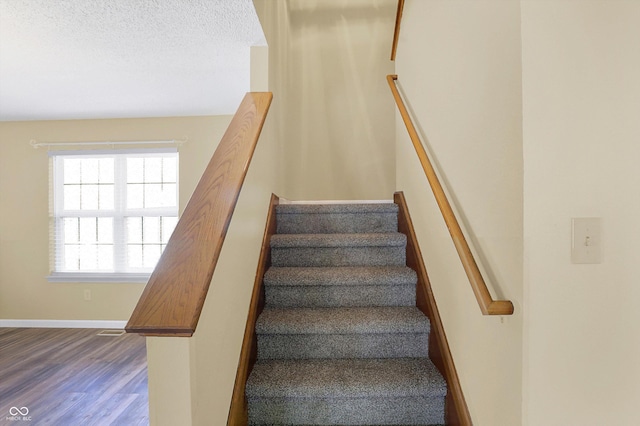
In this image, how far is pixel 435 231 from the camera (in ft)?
5.14

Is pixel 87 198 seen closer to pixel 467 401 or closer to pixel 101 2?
pixel 101 2

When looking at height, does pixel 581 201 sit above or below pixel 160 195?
below

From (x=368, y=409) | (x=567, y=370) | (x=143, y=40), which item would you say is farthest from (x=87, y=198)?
(x=567, y=370)

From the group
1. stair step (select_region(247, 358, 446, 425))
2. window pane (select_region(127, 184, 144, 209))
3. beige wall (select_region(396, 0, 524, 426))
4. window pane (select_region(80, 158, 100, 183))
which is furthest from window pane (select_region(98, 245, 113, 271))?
beige wall (select_region(396, 0, 524, 426))

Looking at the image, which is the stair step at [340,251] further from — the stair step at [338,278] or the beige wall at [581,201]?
the beige wall at [581,201]

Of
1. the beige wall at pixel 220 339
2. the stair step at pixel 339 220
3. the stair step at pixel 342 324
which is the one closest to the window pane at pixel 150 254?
the stair step at pixel 339 220

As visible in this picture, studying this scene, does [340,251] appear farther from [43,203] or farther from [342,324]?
[43,203]

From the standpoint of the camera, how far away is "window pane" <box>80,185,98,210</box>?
3867 millimetres

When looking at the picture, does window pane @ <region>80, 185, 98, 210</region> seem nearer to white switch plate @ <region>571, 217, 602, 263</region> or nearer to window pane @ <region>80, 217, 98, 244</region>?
window pane @ <region>80, 217, 98, 244</region>

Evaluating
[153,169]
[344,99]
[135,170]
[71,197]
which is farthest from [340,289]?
[71,197]

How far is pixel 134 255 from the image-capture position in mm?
3818

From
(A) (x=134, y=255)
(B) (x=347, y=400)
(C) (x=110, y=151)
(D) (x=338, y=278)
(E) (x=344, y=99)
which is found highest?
(E) (x=344, y=99)

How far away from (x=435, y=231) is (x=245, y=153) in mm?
969

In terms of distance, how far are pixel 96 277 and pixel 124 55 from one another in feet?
8.66
